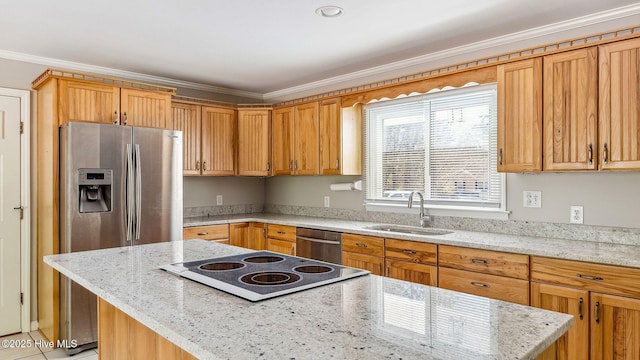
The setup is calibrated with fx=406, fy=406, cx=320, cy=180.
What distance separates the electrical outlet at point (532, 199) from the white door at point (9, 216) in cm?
421

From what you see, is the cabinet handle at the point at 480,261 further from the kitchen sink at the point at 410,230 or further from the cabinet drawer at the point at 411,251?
the kitchen sink at the point at 410,230

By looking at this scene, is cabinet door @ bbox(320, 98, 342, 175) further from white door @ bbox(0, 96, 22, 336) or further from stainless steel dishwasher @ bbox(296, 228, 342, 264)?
white door @ bbox(0, 96, 22, 336)

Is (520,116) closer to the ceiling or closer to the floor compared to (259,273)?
closer to the ceiling

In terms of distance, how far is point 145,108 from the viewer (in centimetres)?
371

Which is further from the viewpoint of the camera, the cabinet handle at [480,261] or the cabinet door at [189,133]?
the cabinet door at [189,133]

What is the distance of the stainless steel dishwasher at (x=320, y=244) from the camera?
3.56 meters

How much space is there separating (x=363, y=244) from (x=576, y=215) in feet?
5.04

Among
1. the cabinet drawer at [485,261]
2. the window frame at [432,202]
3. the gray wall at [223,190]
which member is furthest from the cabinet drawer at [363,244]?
the gray wall at [223,190]

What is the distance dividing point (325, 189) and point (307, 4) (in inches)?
91.5

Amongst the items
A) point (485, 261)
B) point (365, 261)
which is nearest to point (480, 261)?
point (485, 261)

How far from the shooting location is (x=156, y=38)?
3156 millimetres

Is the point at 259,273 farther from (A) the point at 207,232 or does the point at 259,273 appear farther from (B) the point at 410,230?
(A) the point at 207,232

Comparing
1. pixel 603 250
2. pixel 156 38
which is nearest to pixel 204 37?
pixel 156 38

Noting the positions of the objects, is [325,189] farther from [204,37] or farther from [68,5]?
[68,5]
